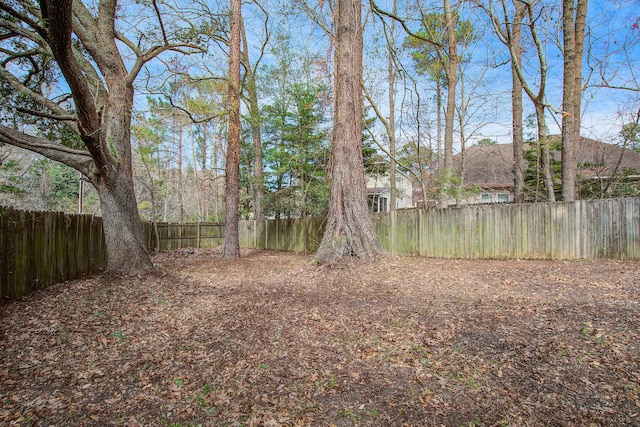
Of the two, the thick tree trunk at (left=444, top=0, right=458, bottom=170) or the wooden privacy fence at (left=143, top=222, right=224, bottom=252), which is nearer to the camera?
the thick tree trunk at (left=444, top=0, right=458, bottom=170)

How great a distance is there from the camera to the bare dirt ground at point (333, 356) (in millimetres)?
2271

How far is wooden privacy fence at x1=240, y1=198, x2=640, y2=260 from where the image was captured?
7051mm

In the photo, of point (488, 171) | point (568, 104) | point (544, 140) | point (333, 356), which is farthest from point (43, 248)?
point (488, 171)

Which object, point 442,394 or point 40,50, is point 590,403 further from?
point 40,50

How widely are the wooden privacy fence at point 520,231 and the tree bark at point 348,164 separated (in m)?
3.71

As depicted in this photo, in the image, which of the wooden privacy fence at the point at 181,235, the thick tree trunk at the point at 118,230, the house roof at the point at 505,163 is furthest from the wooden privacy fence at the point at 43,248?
the house roof at the point at 505,163

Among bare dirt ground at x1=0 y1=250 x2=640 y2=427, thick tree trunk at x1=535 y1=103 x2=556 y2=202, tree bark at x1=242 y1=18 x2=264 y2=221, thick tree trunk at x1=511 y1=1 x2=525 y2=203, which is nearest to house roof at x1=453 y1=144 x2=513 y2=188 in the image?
thick tree trunk at x1=511 y1=1 x2=525 y2=203

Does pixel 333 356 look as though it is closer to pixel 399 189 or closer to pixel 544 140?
pixel 544 140

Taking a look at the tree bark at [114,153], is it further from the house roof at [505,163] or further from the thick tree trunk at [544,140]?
the house roof at [505,163]

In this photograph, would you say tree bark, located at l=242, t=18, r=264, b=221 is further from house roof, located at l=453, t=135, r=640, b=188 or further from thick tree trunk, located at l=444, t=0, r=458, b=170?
house roof, located at l=453, t=135, r=640, b=188

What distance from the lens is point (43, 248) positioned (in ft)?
17.7

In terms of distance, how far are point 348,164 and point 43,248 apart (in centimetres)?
554

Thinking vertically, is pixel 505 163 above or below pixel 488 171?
below

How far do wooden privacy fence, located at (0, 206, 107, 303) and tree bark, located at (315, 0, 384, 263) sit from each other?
462cm
